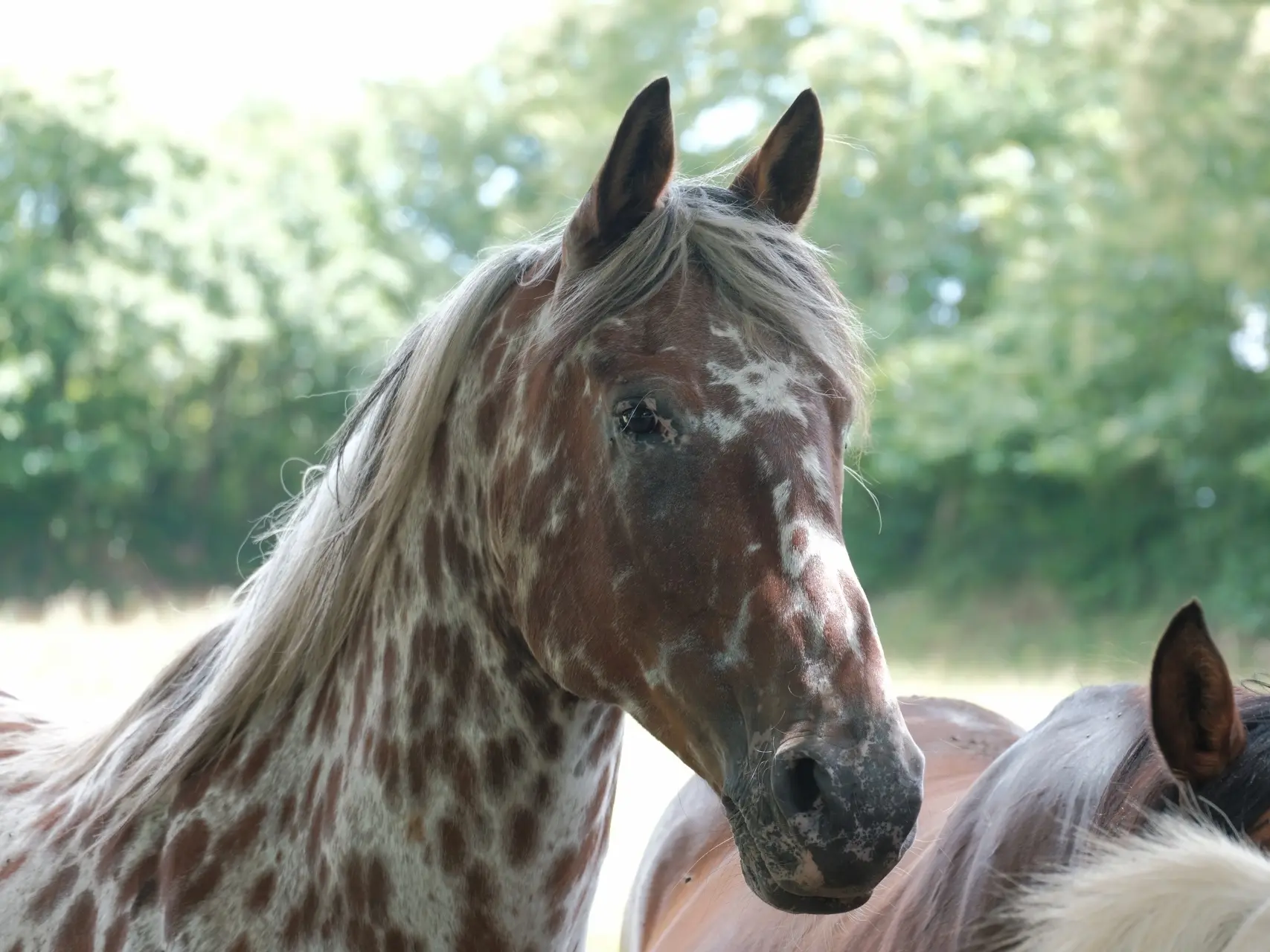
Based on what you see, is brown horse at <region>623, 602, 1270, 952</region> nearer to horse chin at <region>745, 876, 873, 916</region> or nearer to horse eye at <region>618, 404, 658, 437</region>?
horse chin at <region>745, 876, 873, 916</region>

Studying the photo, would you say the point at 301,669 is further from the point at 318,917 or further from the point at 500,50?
the point at 500,50

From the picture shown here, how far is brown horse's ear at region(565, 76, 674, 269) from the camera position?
1675mm

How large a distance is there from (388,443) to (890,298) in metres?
17.7

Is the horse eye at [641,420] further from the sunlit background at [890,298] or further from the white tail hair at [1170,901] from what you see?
the sunlit background at [890,298]

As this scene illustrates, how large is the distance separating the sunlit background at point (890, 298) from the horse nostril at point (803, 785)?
36.5 feet

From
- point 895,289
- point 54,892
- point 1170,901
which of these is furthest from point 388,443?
point 895,289

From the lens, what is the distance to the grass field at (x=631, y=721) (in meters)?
7.61

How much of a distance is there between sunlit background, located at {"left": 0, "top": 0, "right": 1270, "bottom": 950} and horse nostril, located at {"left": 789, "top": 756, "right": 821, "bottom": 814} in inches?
438

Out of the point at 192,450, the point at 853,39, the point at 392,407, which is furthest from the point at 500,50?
the point at 392,407

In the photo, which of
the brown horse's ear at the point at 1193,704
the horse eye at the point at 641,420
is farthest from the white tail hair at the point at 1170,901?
the horse eye at the point at 641,420

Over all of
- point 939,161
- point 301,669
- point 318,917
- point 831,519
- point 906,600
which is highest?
point 831,519

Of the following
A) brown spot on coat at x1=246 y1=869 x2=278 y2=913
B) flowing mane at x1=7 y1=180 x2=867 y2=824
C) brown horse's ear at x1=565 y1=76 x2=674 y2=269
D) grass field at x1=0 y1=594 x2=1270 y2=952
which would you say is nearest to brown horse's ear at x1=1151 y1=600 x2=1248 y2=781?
flowing mane at x1=7 y1=180 x2=867 y2=824

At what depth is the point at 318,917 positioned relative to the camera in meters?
1.75

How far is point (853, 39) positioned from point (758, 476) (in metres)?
18.8
